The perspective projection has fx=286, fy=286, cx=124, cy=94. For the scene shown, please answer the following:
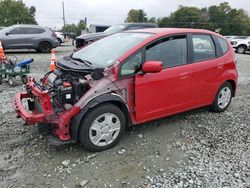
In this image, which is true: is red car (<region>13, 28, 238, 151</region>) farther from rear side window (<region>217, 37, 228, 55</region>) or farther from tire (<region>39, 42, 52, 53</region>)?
tire (<region>39, 42, 52, 53</region>)

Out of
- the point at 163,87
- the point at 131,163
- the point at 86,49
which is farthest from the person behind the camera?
the point at 86,49

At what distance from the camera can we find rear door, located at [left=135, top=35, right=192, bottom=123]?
4195 mm

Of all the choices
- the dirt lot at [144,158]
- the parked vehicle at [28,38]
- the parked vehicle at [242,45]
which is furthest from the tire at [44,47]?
the parked vehicle at [242,45]

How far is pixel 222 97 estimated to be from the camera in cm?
559

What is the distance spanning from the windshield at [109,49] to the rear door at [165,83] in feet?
1.07

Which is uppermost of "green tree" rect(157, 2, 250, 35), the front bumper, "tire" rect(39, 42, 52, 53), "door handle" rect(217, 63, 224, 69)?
"green tree" rect(157, 2, 250, 35)

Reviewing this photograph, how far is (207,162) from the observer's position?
383 cm

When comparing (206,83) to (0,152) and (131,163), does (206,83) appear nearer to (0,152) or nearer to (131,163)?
(131,163)

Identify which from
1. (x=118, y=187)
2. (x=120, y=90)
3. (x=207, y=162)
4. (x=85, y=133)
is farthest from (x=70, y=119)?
(x=207, y=162)

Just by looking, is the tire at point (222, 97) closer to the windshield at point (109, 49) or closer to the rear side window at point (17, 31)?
the windshield at point (109, 49)

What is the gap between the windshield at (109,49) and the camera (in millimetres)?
4238

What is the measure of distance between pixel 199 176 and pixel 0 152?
8.93 feet

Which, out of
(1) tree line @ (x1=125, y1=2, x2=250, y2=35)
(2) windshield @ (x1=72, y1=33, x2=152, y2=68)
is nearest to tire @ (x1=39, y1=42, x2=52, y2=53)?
(2) windshield @ (x1=72, y1=33, x2=152, y2=68)

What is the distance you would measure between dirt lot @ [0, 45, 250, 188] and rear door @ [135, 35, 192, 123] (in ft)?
1.40
